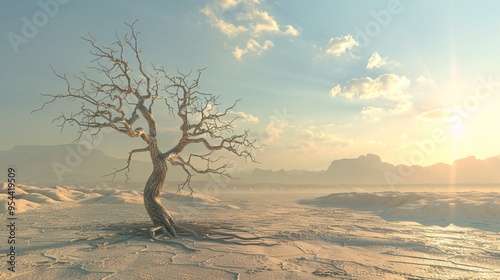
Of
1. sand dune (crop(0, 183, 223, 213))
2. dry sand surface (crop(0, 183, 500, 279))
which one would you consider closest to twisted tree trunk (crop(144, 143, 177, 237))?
dry sand surface (crop(0, 183, 500, 279))

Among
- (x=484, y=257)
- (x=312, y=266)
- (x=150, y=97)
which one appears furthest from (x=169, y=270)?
(x=484, y=257)

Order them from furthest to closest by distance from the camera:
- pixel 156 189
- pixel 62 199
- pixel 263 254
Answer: pixel 62 199, pixel 156 189, pixel 263 254

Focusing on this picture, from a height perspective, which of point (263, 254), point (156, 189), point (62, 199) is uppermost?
point (156, 189)

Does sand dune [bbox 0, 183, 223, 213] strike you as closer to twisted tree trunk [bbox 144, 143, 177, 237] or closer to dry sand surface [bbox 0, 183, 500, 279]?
dry sand surface [bbox 0, 183, 500, 279]

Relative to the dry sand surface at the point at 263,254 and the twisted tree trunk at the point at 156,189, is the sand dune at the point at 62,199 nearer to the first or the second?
the dry sand surface at the point at 263,254

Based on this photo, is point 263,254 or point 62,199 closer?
point 263,254

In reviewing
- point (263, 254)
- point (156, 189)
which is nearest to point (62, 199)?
point (156, 189)

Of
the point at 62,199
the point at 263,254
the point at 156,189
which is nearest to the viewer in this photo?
the point at 263,254

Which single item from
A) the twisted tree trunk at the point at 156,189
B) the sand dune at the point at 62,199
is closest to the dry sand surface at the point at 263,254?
the twisted tree trunk at the point at 156,189

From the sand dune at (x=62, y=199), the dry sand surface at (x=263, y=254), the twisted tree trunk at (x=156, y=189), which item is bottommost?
the sand dune at (x=62, y=199)

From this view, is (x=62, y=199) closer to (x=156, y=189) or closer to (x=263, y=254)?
(x=156, y=189)

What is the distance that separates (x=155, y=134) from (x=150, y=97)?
1.16 m

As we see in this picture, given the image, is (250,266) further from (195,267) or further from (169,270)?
(169,270)

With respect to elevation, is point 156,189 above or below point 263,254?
above
